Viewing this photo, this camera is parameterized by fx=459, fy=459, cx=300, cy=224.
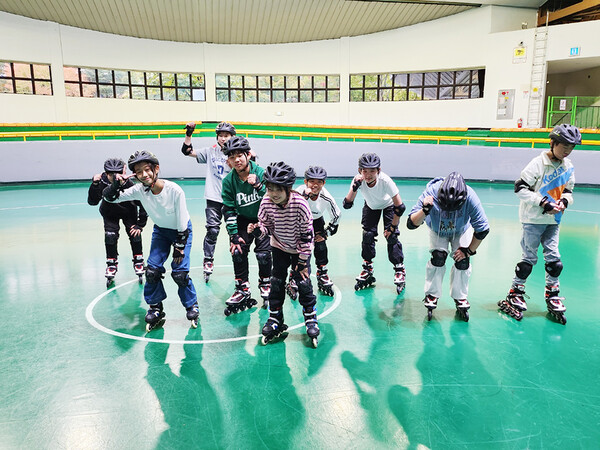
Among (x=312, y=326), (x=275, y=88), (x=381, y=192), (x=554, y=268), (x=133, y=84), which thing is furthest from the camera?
(x=275, y=88)

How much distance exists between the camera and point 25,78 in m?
20.2

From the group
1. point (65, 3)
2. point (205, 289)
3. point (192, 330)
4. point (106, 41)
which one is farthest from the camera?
point (106, 41)

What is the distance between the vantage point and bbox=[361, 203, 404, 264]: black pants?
629 cm

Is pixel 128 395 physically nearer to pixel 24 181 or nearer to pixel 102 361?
pixel 102 361

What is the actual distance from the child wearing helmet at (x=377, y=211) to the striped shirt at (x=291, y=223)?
4.96 ft

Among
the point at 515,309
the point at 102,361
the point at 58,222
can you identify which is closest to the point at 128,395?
the point at 102,361

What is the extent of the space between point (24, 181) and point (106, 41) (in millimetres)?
8222

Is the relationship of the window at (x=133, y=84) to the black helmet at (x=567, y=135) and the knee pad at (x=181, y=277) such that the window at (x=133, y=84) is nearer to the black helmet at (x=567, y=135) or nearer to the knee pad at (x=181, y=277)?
the knee pad at (x=181, y=277)

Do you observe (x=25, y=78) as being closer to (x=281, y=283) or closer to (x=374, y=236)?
(x=374, y=236)

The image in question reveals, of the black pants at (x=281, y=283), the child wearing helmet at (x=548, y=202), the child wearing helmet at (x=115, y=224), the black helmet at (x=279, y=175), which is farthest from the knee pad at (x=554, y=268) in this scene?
the child wearing helmet at (x=115, y=224)

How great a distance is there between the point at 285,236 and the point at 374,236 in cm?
214

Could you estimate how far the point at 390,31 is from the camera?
22.0 meters

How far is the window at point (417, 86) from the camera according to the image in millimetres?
21344

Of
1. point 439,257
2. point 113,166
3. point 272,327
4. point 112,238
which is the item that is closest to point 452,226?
point 439,257
